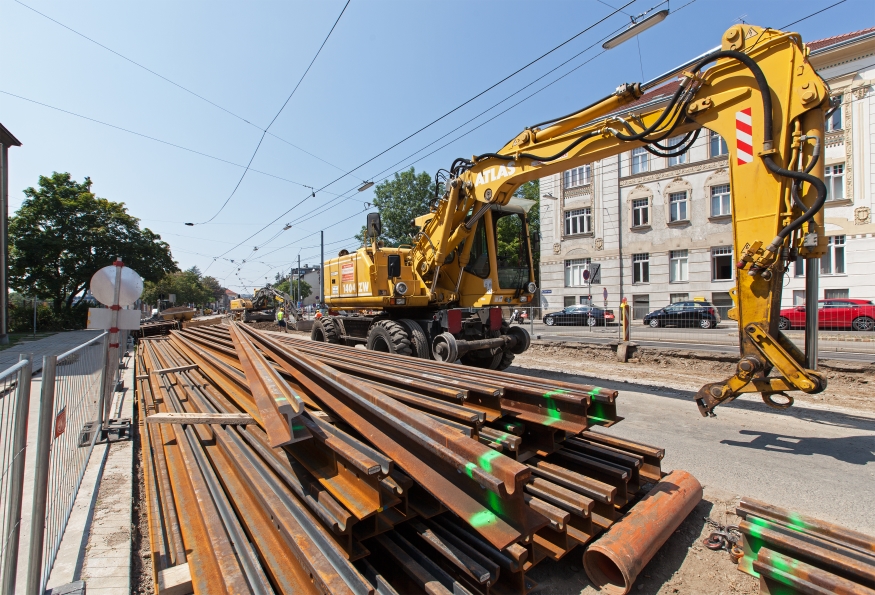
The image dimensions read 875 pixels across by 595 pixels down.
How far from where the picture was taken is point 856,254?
2011cm

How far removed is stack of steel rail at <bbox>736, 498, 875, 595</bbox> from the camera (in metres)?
2.23

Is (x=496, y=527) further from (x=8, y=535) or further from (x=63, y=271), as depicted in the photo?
(x=63, y=271)

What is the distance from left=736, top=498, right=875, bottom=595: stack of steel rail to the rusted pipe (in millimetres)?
417

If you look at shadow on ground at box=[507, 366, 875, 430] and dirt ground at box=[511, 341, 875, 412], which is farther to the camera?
dirt ground at box=[511, 341, 875, 412]

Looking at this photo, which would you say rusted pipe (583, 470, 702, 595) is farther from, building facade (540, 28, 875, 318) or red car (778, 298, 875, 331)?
building facade (540, 28, 875, 318)

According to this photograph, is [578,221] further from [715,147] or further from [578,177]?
[715,147]

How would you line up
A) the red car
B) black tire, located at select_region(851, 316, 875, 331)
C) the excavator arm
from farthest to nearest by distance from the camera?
black tire, located at select_region(851, 316, 875, 331), the red car, the excavator arm

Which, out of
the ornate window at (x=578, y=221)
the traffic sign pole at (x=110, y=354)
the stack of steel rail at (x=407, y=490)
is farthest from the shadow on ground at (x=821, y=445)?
the ornate window at (x=578, y=221)

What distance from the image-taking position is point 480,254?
8.55 m

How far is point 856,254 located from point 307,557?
26.7 metres

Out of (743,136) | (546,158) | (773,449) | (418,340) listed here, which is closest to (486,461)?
(773,449)

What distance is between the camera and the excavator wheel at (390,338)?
8.21m

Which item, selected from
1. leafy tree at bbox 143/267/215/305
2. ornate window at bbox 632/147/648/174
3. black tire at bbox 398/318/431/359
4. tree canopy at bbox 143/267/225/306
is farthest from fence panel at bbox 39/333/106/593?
leafy tree at bbox 143/267/215/305

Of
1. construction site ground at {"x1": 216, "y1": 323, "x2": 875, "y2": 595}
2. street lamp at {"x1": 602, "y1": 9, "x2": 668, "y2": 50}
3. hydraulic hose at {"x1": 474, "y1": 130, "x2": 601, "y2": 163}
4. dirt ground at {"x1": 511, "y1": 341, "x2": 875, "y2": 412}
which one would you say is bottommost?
construction site ground at {"x1": 216, "y1": 323, "x2": 875, "y2": 595}
